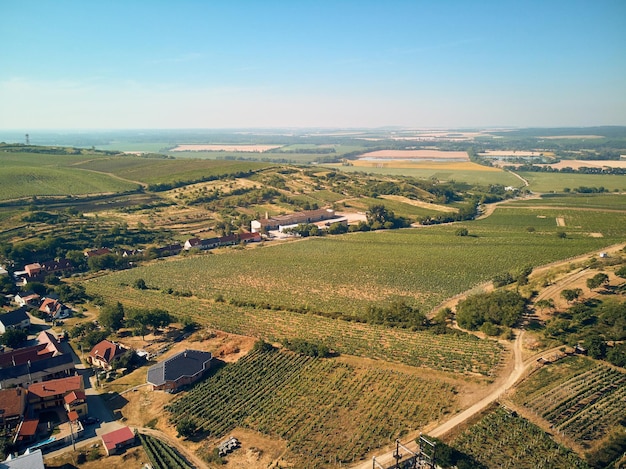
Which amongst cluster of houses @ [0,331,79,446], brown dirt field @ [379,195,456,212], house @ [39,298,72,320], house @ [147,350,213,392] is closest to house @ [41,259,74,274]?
house @ [39,298,72,320]

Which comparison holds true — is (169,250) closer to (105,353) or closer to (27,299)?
(27,299)

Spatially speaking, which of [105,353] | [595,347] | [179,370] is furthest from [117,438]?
[595,347]

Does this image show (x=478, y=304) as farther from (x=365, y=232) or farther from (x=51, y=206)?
(x=51, y=206)

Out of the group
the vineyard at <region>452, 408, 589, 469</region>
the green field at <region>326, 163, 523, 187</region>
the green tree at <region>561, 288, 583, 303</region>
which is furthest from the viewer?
the green field at <region>326, 163, 523, 187</region>

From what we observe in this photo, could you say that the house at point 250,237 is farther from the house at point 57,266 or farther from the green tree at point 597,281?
the green tree at point 597,281

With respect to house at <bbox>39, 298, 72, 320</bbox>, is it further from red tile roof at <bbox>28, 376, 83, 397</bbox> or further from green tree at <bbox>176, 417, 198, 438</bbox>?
green tree at <bbox>176, 417, 198, 438</bbox>

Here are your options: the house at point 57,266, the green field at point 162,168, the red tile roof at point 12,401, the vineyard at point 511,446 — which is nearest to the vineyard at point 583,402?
the vineyard at point 511,446
